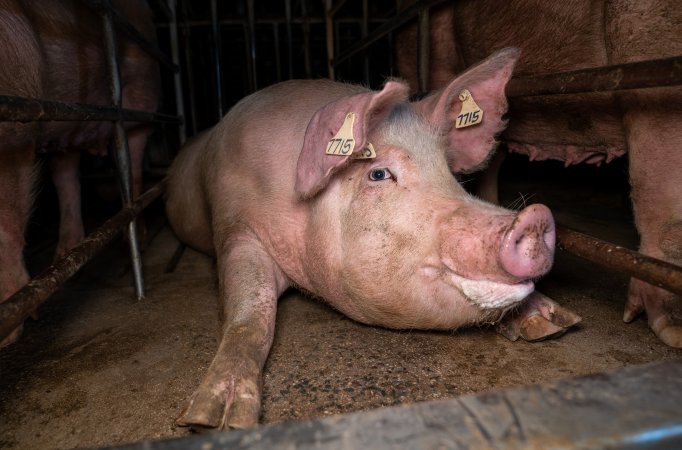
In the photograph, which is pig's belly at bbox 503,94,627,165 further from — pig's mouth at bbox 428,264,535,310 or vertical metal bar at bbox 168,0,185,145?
vertical metal bar at bbox 168,0,185,145

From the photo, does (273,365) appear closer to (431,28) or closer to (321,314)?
(321,314)

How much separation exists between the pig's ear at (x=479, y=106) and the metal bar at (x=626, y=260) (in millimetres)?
677

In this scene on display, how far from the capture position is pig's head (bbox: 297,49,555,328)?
5.95ft

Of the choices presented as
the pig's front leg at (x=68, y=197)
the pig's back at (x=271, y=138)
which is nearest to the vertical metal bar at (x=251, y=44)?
the pig's front leg at (x=68, y=197)

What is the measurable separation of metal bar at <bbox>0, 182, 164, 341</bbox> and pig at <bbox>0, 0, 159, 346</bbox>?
513 mm

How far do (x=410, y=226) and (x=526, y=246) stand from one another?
489mm

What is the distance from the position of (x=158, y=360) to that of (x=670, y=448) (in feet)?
6.71

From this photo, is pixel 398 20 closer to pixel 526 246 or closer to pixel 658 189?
pixel 658 189

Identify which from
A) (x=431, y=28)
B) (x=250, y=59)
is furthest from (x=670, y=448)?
(x=250, y=59)

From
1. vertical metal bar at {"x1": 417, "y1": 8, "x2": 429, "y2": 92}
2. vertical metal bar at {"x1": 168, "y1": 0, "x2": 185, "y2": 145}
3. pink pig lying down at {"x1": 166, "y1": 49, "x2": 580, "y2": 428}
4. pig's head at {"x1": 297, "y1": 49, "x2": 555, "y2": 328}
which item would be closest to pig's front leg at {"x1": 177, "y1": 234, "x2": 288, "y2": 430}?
pink pig lying down at {"x1": 166, "y1": 49, "x2": 580, "y2": 428}

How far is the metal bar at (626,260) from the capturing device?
5.41 feet

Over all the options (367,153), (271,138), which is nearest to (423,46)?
(271,138)

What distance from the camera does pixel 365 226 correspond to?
2164mm

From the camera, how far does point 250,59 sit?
265 inches
